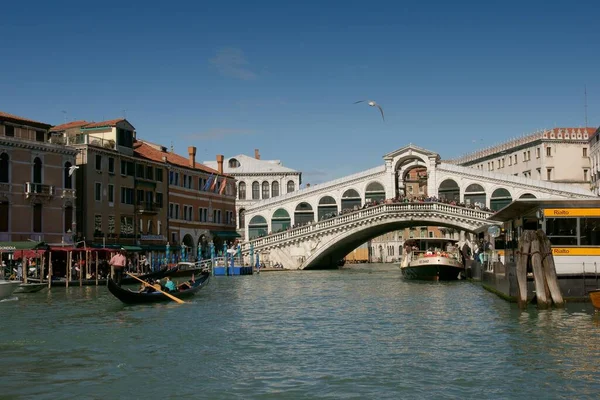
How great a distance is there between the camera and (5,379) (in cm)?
1044

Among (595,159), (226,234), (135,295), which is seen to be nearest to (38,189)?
(135,295)

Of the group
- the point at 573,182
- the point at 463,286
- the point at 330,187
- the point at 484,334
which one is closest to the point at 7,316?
the point at 484,334

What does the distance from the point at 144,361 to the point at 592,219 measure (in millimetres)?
11212

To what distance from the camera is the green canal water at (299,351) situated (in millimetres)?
9828

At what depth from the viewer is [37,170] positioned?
31094 mm

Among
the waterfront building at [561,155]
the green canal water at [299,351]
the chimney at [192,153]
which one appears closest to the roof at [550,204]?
the green canal water at [299,351]

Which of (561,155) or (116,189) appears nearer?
(116,189)

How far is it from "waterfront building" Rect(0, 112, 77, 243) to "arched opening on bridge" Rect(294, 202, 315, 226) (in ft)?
53.7

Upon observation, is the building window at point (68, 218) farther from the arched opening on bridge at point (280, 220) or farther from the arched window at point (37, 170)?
the arched opening on bridge at point (280, 220)

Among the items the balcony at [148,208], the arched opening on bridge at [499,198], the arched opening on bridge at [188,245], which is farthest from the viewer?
the arched opening on bridge at [188,245]

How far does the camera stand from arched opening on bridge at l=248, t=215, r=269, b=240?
47219 millimetres

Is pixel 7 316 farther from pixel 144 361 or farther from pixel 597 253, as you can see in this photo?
pixel 597 253

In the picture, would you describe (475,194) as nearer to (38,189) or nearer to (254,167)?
(254,167)

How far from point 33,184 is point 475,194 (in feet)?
76.7
